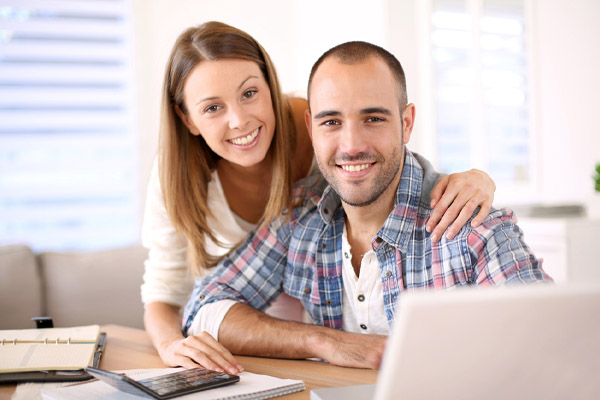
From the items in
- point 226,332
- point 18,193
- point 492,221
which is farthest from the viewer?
point 18,193

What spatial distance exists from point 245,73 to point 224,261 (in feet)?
1.69

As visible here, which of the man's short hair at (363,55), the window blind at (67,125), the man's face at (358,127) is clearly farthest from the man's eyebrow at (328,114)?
the window blind at (67,125)

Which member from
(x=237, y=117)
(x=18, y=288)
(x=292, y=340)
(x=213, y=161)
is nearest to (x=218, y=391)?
(x=292, y=340)

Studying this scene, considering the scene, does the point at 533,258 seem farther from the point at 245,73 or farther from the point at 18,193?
the point at 18,193

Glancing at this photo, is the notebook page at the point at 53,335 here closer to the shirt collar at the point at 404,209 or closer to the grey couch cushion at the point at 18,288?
the shirt collar at the point at 404,209

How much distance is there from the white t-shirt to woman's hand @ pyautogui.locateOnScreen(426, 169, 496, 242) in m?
0.68

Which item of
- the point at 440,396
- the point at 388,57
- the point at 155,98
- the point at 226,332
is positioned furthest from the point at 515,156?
the point at 440,396

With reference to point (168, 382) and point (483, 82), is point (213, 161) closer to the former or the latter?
point (168, 382)

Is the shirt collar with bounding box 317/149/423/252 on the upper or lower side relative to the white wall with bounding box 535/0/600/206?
lower

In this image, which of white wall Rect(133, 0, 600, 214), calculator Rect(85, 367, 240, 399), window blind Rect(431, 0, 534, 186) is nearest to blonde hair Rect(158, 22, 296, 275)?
calculator Rect(85, 367, 240, 399)

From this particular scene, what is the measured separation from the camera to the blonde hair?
171 centimetres

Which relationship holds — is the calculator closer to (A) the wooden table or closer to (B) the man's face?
(A) the wooden table

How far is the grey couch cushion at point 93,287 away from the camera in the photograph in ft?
7.76

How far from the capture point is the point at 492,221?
1.33 metres
